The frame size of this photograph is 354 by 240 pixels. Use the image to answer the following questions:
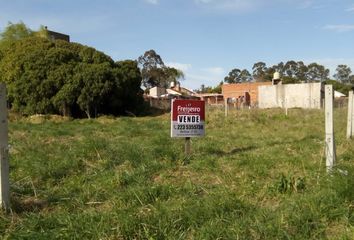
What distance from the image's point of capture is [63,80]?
27.7 metres

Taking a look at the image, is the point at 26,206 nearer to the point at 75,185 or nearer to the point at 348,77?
the point at 75,185

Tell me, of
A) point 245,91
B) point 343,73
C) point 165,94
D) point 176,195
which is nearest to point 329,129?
point 176,195

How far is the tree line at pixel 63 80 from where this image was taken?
Answer: 89.4 feet

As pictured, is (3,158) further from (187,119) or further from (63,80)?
(63,80)

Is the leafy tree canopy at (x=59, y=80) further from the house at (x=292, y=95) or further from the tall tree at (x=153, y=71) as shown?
the tall tree at (x=153, y=71)

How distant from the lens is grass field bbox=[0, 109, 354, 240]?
428 cm

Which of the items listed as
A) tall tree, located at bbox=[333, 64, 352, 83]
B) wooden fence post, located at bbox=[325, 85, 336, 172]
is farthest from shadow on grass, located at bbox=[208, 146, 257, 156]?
tall tree, located at bbox=[333, 64, 352, 83]

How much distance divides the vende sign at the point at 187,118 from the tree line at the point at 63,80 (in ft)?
65.0

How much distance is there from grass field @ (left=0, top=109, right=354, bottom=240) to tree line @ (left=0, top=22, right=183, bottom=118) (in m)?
19.0

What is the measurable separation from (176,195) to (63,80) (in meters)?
23.5

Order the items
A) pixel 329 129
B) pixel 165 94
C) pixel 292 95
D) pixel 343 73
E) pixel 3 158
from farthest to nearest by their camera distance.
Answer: pixel 343 73, pixel 165 94, pixel 292 95, pixel 329 129, pixel 3 158

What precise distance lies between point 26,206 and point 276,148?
18.3 ft

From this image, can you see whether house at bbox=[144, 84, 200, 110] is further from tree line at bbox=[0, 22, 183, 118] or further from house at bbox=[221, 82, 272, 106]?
tree line at bbox=[0, 22, 183, 118]

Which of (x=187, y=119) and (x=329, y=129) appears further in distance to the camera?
(x=187, y=119)
